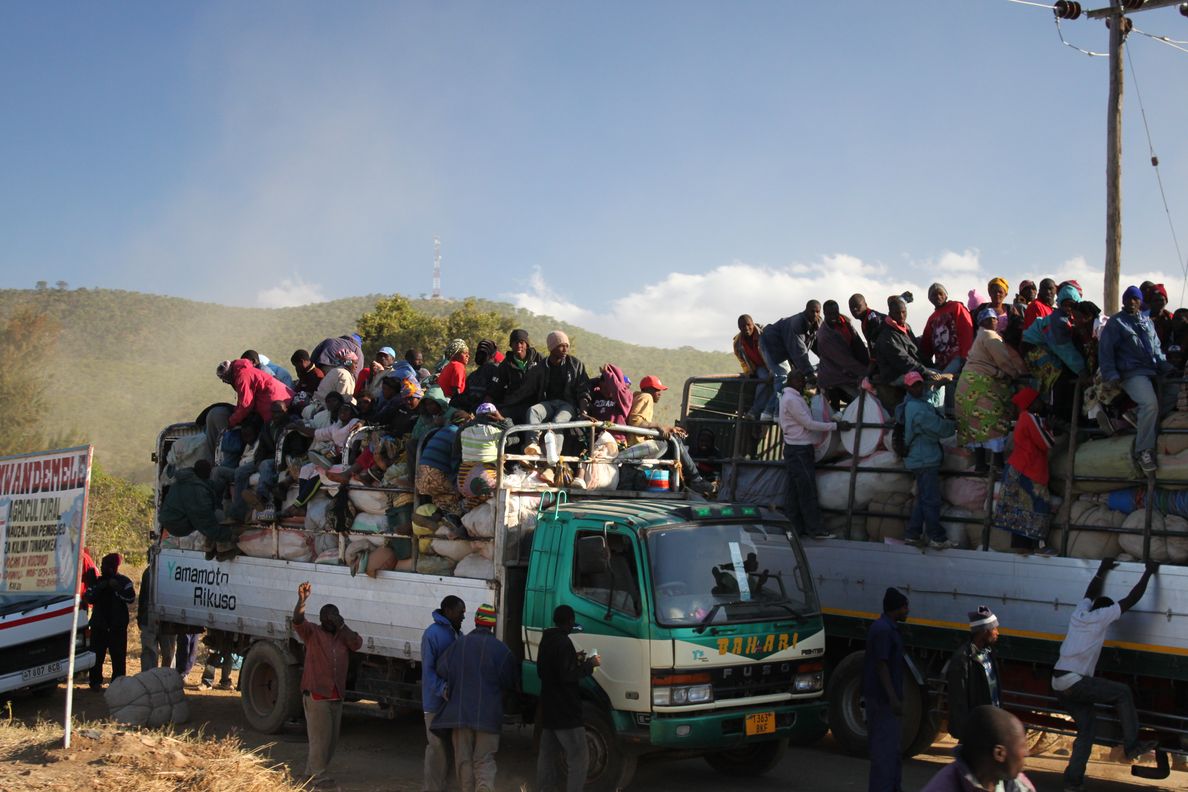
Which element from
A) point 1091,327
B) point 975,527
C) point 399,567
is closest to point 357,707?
point 399,567

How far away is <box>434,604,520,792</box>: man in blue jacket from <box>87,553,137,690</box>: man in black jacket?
6.73 meters

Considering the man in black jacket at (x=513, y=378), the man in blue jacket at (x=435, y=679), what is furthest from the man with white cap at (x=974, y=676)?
the man in black jacket at (x=513, y=378)

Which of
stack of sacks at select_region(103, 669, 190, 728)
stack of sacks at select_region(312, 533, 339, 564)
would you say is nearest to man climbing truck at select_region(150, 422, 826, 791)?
stack of sacks at select_region(312, 533, 339, 564)

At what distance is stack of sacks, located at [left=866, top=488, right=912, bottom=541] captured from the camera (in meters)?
9.93

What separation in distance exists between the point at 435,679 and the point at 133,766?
228 centimetres

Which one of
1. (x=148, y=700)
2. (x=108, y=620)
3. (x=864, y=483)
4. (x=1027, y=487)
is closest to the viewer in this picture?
(x=1027, y=487)

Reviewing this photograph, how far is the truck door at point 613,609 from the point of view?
806 cm

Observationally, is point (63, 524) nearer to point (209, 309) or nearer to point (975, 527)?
point (975, 527)

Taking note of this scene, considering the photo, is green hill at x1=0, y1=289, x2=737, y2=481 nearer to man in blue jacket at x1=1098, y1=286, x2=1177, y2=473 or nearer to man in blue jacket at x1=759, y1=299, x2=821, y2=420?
man in blue jacket at x1=759, y1=299, x2=821, y2=420

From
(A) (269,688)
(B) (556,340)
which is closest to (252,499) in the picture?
(A) (269,688)

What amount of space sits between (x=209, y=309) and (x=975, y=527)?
73140 millimetres

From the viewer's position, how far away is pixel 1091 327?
8.88 metres

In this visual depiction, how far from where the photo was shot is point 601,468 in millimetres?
10320

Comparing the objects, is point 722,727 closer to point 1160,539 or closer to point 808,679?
point 808,679
